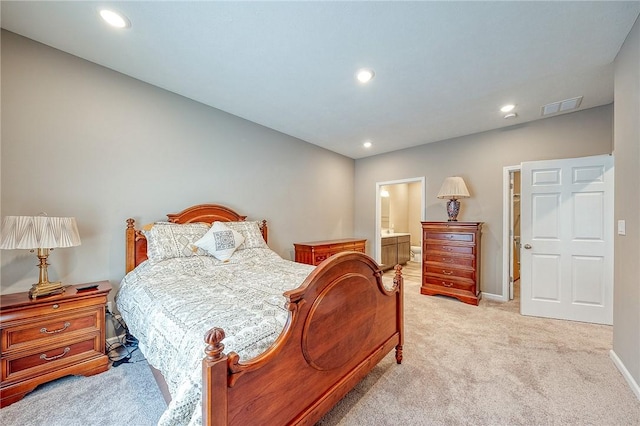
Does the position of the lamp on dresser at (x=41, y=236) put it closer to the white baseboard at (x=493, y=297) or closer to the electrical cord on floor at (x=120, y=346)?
the electrical cord on floor at (x=120, y=346)

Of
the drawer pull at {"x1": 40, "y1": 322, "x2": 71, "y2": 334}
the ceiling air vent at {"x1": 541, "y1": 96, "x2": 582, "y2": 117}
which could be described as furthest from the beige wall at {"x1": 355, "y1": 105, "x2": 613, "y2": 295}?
the drawer pull at {"x1": 40, "y1": 322, "x2": 71, "y2": 334}

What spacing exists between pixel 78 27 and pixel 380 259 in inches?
205

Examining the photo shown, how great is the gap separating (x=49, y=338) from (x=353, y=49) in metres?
3.17

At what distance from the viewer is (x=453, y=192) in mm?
3830

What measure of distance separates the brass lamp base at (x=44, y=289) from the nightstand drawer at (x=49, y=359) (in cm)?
38

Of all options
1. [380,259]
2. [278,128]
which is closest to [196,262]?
[278,128]

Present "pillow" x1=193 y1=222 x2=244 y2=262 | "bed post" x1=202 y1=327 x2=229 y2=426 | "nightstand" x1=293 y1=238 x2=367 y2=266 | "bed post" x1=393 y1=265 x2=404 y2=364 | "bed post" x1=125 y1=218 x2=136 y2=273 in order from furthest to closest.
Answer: "nightstand" x1=293 y1=238 x2=367 y2=266, "pillow" x1=193 y1=222 x2=244 y2=262, "bed post" x1=125 y1=218 x2=136 y2=273, "bed post" x1=393 y1=265 x2=404 y2=364, "bed post" x1=202 y1=327 x2=229 y2=426

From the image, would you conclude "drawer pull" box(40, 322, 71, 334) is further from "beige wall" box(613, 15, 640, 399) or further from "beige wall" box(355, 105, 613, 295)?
"beige wall" box(355, 105, 613, 295)

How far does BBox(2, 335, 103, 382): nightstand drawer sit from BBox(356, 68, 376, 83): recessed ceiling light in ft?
10.4

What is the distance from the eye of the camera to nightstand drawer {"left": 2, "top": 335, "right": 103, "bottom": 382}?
1.68m

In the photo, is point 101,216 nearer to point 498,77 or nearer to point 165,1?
point 165,1

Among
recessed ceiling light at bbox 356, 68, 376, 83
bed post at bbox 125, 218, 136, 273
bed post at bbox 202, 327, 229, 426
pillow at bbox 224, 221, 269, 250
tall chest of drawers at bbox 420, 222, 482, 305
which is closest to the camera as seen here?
bed post at bbox 202, 327, 229, 426

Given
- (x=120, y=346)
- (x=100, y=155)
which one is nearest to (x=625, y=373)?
(x=120, y=346)

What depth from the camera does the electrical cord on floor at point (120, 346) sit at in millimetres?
2168
